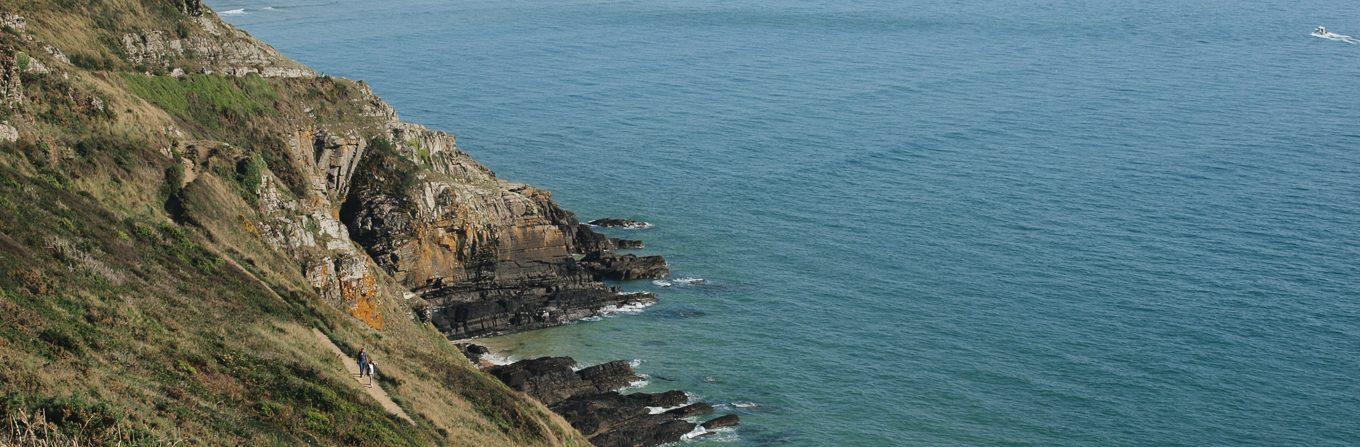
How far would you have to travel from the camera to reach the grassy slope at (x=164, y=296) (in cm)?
3300

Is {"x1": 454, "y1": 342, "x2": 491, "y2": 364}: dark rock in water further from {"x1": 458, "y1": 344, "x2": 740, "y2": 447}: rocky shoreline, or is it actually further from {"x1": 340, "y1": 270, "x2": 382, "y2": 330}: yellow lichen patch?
{"x1": 340, "y1": 270, "x2": 382, "y2": 330}: yellow lichen patch

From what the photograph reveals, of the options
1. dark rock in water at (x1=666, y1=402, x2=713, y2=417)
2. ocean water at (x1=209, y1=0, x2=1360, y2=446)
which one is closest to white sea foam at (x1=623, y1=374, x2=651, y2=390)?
ocean water at (x1=209, y1=0, x2=1360, y2=446)

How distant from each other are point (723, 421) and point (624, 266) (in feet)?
89.7

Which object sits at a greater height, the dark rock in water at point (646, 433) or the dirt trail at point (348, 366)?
the dirt trail at point (348, 366)

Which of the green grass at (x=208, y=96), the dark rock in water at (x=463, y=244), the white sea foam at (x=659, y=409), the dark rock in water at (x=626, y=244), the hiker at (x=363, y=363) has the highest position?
the green grass at (x=208, y=96)

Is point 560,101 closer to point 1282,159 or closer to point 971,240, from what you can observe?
point 971,240

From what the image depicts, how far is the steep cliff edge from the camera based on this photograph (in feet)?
116

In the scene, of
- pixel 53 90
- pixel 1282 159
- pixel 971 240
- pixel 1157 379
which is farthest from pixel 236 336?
pixel 1282 159

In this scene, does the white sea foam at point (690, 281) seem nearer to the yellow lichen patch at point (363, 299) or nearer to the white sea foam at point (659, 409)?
the white sea foam at point (659, 409)

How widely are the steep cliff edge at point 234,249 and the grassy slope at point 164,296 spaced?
0.13 m

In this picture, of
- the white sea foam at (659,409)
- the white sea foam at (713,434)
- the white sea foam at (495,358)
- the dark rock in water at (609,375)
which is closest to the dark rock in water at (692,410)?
the white sea foam at (659,409)

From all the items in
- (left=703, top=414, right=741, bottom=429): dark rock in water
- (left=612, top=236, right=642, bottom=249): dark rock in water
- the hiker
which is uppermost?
the hiker

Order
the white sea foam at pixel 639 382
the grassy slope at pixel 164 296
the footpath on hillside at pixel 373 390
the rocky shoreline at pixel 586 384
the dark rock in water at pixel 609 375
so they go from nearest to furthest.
A: 1. the grassy slope at pixel 164 296
2. the footpath on hillside at pixel 373 390
3. the rocky shoreline at pixel 586 384
4. the dark rock in water at pixel 609 375
5. the white sea foam at pixel 639 382

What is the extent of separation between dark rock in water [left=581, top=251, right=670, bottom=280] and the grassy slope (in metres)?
23.6
